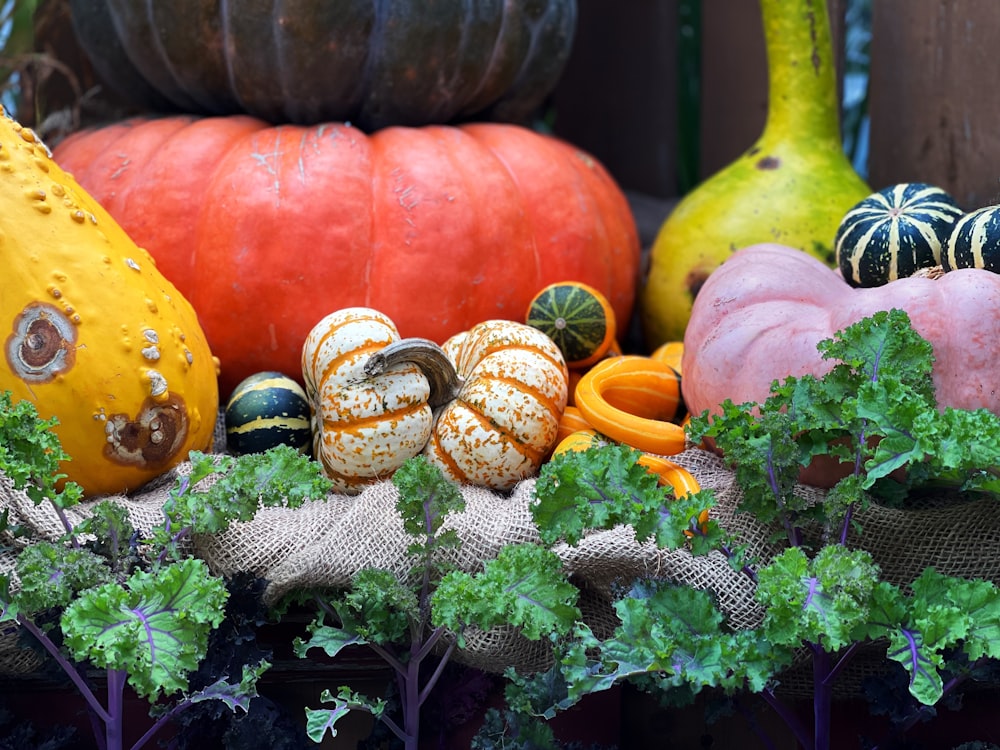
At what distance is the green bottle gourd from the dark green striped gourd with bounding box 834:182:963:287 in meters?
0.39

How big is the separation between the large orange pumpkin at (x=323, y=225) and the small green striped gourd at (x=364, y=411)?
0.31 meters

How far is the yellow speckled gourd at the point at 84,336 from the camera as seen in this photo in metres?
1.61

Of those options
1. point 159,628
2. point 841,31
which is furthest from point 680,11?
point 159,628

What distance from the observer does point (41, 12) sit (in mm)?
2811

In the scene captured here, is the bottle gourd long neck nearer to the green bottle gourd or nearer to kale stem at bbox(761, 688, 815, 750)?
the green bottle gourd

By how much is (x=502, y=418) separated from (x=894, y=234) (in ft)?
2.48

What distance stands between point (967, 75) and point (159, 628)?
2011 millimetres

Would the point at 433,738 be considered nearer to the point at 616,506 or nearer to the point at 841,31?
the point at 616,506

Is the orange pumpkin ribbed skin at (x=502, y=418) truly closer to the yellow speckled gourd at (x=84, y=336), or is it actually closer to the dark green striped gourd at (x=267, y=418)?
the dark green striped gourd at (x=267, y=418)

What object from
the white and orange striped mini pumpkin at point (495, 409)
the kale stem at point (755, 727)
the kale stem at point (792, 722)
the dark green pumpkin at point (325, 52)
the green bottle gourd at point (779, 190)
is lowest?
the kale stem at point (755, 727)

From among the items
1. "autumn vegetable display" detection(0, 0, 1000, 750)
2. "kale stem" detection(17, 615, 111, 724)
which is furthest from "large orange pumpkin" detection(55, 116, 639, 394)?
"kale stem" detection(17, 615, 111, 724)

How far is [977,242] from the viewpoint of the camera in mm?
1657

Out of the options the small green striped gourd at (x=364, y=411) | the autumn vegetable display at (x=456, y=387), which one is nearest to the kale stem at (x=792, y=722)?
the autumn vegetable display at (x=456, y=387)

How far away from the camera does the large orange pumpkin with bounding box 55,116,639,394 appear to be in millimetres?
2068
